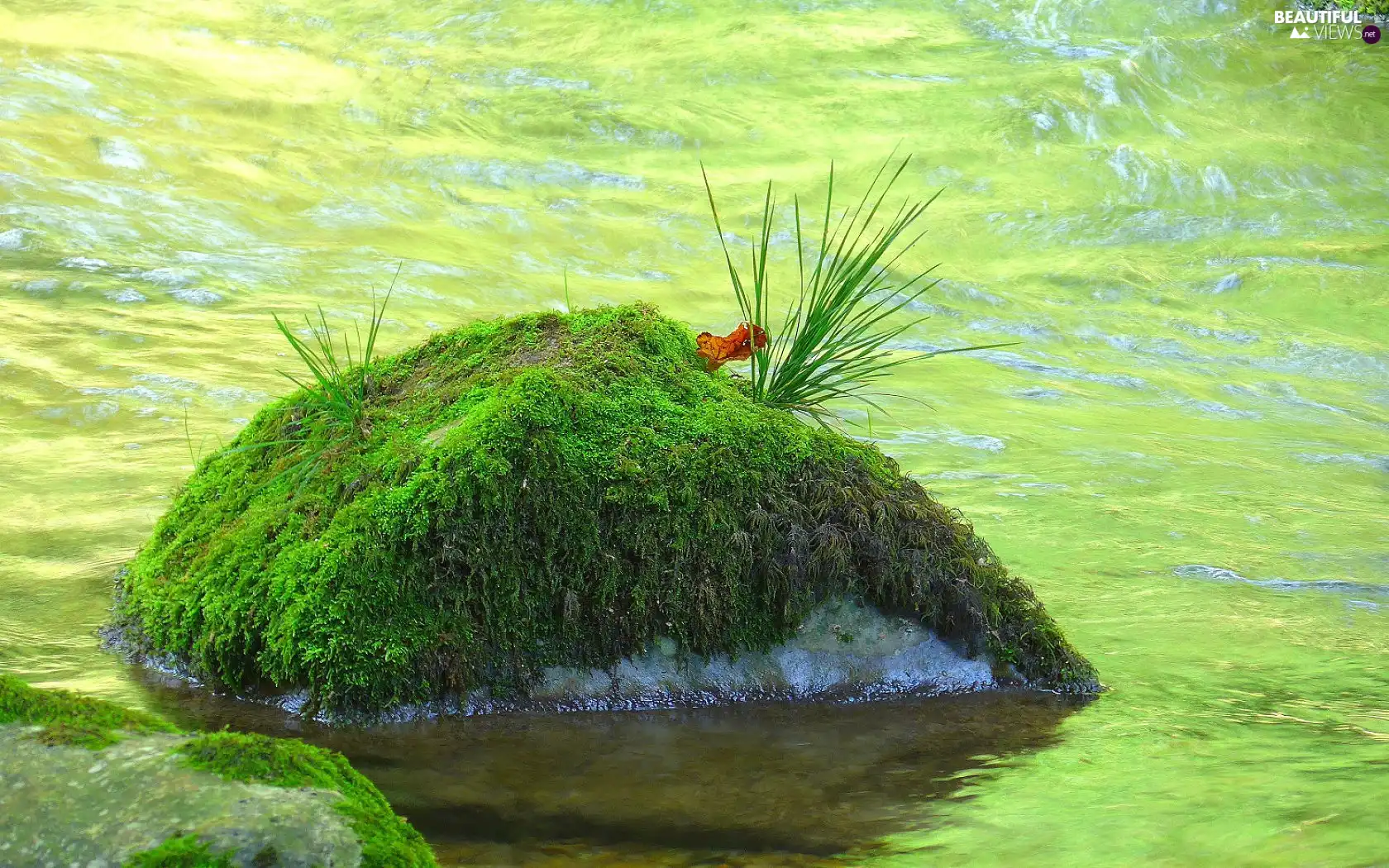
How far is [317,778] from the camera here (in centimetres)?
205

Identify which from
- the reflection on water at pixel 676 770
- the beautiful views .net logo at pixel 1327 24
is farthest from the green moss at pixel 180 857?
the beautiful views .net logo at pixel 1327 24

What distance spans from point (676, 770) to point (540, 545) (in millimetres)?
787

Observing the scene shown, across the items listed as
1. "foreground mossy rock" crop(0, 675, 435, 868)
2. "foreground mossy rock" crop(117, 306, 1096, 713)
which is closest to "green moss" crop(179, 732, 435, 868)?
"foreground mossy rock" crop(0, 675, 435, 868)

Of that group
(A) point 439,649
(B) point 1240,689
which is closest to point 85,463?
(A) point 439,649

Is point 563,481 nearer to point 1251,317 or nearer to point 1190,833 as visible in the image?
point 1190,833

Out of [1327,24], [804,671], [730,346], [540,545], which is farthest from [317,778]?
[1327,24]

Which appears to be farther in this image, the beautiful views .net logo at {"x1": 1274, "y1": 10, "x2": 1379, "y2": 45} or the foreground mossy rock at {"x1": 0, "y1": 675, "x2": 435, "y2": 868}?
the beautiful views .net logo at {"x1": 1274, "y1": 10, "x2": 1379, "y2": 45}

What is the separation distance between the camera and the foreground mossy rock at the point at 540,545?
3439 millimetres

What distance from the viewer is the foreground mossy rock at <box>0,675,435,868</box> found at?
5.90ft

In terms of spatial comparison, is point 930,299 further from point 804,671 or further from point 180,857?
point 180,857

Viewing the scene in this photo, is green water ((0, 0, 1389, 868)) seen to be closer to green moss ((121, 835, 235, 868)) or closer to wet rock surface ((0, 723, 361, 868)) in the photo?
wet rock surface ((0, 723, 361, 868))

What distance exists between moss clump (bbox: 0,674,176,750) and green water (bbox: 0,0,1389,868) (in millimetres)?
780

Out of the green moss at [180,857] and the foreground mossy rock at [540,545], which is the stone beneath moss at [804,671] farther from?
the green moss at [180,857]

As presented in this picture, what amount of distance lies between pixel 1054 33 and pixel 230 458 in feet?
57.7
